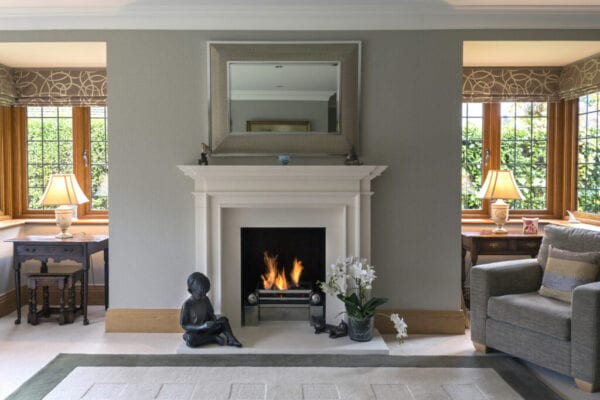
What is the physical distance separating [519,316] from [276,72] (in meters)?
2.48

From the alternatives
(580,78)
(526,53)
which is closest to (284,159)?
(526,53)

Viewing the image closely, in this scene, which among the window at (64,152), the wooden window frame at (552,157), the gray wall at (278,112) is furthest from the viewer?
the window at (64,152)

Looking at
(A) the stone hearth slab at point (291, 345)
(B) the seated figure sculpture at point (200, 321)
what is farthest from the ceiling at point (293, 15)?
(A) the stone hearth slab at point (291, 345)

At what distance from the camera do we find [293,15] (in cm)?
413

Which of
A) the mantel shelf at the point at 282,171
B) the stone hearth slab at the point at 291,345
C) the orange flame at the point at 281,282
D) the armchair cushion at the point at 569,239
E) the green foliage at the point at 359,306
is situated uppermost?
the mantel shelf at the point at 282,171

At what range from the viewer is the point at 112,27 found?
4.19 m

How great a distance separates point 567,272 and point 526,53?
204 centimetres

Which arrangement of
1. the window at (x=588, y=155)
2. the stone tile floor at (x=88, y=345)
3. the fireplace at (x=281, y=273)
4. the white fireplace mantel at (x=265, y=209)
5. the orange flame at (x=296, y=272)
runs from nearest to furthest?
the stone tile floor at (x=88, y=345)
the white fireplace mantel at (x=265, y=209)
the fireplace at (x=281, y=273)
the orange flame at (x=296, y=272)
the window at (x=588, y=155)

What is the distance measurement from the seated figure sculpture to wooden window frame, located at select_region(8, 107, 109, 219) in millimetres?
1914

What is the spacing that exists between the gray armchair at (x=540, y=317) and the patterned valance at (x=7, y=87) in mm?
4399

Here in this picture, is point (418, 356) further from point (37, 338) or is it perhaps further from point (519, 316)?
point (37, 338)

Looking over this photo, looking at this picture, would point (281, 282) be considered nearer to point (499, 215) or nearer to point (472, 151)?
point (499, 215)

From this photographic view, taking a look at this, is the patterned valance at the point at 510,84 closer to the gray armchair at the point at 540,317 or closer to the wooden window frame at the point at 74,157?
the gray armchair at the point at 540,317

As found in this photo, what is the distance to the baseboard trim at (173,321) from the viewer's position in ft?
14.0
